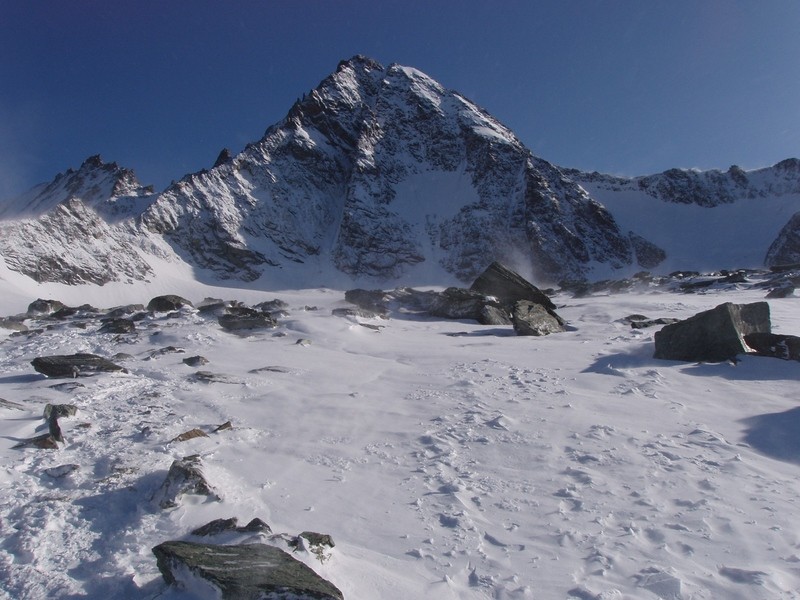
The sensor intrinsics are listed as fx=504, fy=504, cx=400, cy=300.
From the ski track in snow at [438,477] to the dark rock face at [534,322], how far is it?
4.74 m

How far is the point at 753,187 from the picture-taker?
106 meters

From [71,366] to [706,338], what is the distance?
1299cm

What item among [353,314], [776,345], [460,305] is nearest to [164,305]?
[353,314]

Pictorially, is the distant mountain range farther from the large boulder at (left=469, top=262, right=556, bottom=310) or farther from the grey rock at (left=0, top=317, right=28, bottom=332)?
the large boulder at (left=469, top=262, right=556, bottom=310)

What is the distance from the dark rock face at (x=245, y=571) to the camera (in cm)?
338

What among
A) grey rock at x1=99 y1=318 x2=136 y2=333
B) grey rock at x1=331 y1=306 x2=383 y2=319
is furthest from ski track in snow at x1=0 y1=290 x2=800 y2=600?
grey rock at x1=331 y1=306 x2=383 y2=319

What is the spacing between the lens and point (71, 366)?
9.72 metres

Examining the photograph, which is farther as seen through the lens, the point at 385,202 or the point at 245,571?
the point at 385,202

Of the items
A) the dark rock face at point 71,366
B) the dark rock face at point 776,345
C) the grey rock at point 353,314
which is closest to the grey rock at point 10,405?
the dark rock face at point 71,366

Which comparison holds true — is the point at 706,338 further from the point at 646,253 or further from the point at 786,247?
the point at 786,247

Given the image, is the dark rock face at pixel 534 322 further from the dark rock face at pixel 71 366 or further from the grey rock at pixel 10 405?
the grey rock at pixel 10 405

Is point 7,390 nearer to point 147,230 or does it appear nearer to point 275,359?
point 275,359

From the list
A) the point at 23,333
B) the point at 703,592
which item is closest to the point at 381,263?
the point at 23,333

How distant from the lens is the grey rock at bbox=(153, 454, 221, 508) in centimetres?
490
